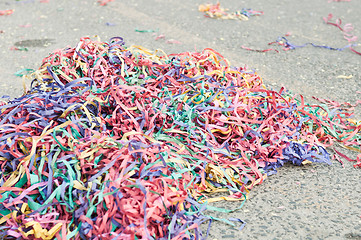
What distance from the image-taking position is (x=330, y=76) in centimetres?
354

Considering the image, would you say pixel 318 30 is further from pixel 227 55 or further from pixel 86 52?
pixel 86 52

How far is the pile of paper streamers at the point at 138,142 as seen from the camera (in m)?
1.67

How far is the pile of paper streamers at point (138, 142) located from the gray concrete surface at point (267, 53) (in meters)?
0.16

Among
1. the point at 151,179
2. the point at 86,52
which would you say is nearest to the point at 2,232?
the point at 151,179

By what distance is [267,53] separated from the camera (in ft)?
13.1

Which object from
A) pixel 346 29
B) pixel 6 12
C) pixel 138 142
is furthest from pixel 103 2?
pixel 138 142

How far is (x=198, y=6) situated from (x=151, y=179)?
4.12m

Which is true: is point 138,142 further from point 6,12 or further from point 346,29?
point 6,12

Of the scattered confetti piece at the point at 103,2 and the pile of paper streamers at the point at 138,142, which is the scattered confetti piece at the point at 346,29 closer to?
the pile of paper streamers at the point at 138,142

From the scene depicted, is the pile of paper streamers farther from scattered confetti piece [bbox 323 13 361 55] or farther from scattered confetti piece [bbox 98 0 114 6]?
scattered confetti piece [bbox 98 0 114 6]

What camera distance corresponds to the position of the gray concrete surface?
6.24 ft

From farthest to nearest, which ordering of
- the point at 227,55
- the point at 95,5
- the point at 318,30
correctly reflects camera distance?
the point at 95,5 → the point at 318,30 → the point at 227,55

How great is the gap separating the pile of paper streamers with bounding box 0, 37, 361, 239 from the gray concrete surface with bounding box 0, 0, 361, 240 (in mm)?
157

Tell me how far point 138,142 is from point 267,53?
2.50 meters
